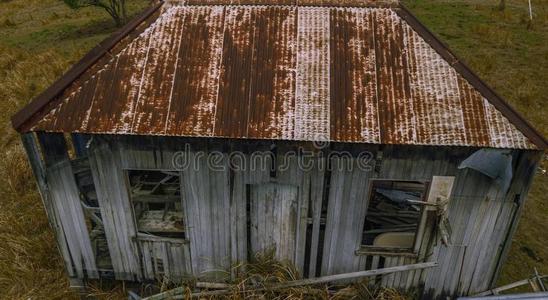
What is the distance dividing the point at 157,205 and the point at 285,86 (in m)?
4.72

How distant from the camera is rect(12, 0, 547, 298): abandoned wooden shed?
527cm

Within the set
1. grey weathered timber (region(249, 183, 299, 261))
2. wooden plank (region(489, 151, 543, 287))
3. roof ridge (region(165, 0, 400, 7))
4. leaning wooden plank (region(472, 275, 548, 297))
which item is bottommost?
leaning wooden plank (region(472, 275, 548, 297))

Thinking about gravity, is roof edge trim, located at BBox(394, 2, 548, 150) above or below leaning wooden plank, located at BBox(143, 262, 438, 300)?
above

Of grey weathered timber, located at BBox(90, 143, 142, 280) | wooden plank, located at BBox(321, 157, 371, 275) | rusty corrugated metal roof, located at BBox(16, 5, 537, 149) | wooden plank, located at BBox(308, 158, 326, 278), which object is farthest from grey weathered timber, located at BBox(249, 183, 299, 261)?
grey weathered timber, located at BBox(90, 143, 142, 280)

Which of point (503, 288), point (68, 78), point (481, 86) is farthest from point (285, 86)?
point (503, 288)

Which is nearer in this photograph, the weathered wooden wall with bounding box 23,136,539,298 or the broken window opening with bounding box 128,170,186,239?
the weathered wooden wall with bounding box 23,136,539,298

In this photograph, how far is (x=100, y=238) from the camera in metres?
7.15

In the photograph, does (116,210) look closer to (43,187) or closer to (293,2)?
(43,187)

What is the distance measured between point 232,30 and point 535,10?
22.9 metres

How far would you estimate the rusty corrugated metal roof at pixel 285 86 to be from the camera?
5.20 m

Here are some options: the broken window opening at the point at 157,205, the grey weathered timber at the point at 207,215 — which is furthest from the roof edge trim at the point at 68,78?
the grey weathered timber at the point at 207,215

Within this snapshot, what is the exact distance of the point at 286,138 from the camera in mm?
5125

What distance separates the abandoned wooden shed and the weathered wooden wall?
24 millimetres

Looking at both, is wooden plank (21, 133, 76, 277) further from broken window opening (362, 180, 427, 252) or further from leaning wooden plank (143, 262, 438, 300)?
broken window opening (362, 180, 427, 252)
